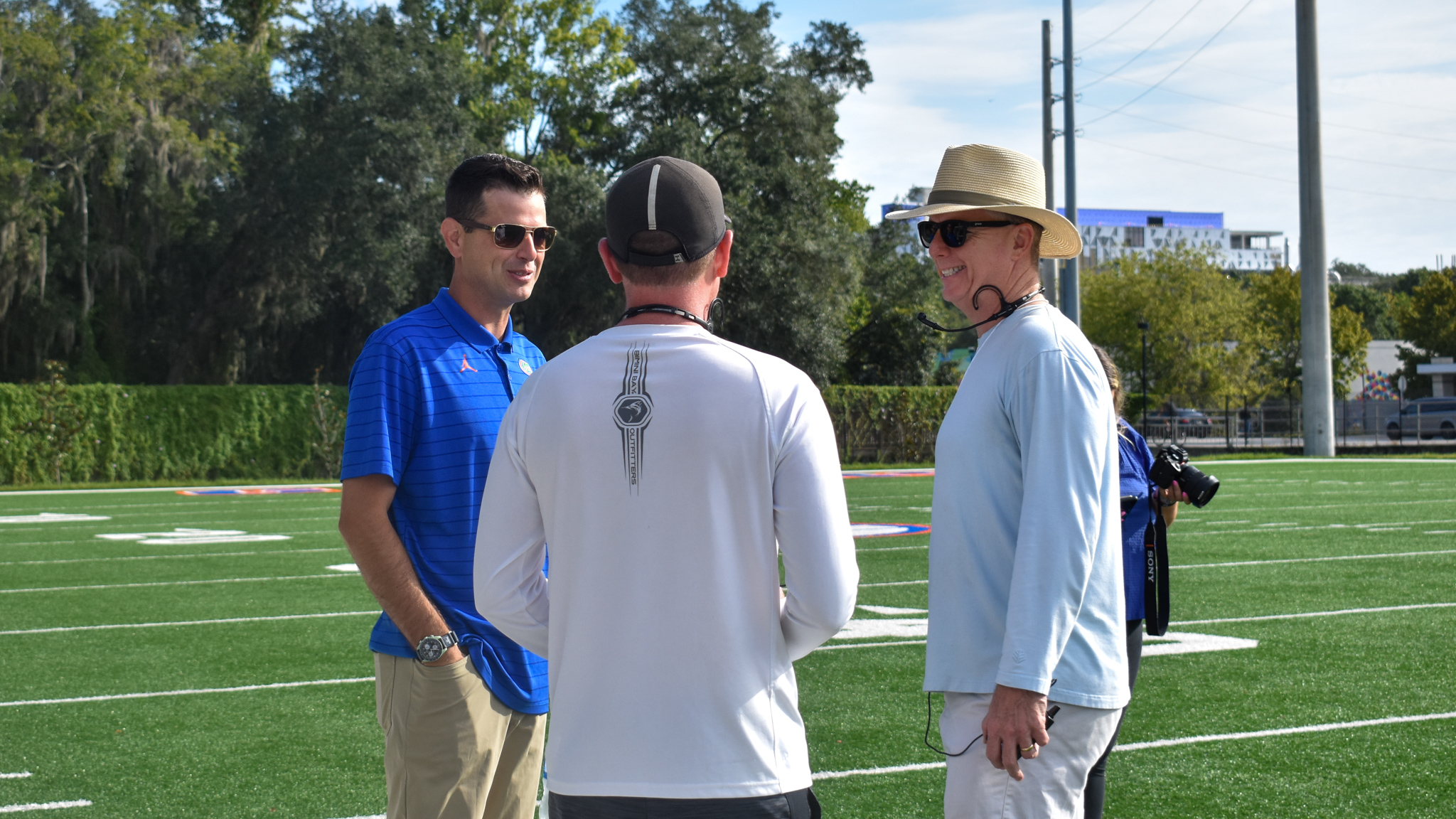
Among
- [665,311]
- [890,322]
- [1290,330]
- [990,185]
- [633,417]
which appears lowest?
[633,417]

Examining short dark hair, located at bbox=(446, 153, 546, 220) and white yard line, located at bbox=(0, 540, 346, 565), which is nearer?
short dark hair, located at bbox=(446, 153, 546, 220)

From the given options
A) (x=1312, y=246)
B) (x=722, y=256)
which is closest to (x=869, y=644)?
(x=722, y=256)

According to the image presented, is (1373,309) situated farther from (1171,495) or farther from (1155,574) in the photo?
(1155,574)

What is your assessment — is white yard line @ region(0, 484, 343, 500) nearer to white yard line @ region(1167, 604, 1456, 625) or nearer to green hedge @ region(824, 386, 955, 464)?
green hedge @ region(824, 386, 955, 464)

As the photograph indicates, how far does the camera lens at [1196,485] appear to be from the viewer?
14.5ft

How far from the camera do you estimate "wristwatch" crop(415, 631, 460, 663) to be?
117 inches

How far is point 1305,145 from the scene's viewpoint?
34812 mm

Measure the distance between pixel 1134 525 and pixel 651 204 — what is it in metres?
2.76

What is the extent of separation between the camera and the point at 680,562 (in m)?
2.15

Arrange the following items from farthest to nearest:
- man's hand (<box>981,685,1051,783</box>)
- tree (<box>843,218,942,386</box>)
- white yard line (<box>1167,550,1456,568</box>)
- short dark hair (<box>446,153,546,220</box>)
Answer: tree (<box>843,218,942,386</box>)
white yard line (<box>1167,550,1456,568</box>)
short dark hair (<box>446,153,546,220</box>)
man's hand (<box>981,685,1051,783</box>)

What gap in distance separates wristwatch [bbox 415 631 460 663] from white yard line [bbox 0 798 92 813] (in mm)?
3232

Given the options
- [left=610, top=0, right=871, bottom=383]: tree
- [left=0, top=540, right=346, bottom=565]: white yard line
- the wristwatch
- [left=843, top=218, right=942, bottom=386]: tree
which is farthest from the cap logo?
[left=843, top=218, right=942, bottom=386]: tree

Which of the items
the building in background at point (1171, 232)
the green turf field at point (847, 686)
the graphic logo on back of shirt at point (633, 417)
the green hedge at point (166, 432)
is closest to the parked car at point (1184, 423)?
the green hedge at point (166, 432)

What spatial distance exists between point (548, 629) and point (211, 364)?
38238 millimetres
